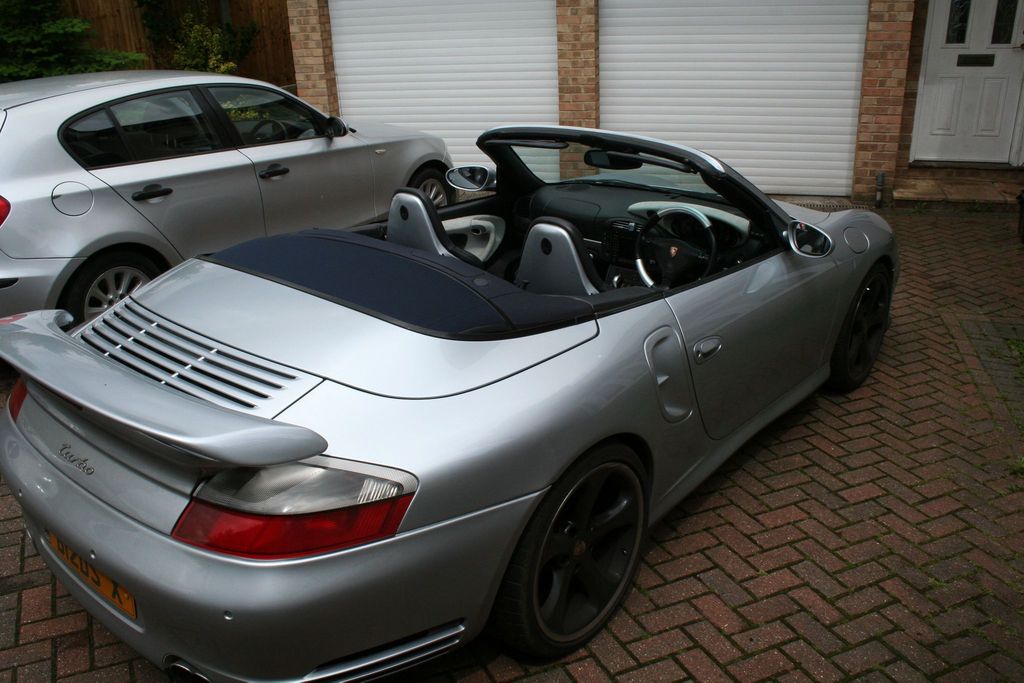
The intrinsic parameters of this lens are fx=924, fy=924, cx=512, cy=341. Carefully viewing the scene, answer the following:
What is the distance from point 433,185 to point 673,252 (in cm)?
437

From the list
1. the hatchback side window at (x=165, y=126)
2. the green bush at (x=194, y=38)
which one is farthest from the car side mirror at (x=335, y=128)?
the green bush at (x=194, y=38)

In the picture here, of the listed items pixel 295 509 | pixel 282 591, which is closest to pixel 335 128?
pixel 295 509

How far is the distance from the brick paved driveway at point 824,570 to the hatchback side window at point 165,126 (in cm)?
260

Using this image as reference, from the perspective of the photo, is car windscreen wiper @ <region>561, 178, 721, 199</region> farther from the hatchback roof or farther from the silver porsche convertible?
the hatchback roof

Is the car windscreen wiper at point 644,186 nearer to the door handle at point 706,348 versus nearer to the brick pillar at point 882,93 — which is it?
the door handle at point 706,348

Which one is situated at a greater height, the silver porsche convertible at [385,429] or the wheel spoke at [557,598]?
the silver porsche convertible at [385,429]

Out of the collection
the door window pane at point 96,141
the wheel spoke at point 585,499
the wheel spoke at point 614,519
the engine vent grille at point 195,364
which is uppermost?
the door window pane at point 96,141

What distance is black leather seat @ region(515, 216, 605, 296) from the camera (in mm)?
3332

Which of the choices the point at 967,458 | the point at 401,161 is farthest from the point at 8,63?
the point at 967,458

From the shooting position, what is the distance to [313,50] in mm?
10484

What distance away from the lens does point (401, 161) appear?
7277 millimetres

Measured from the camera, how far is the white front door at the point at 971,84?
29.3ft

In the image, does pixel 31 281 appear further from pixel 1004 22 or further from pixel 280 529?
pixel 1004 22

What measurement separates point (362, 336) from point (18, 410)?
1.18m
